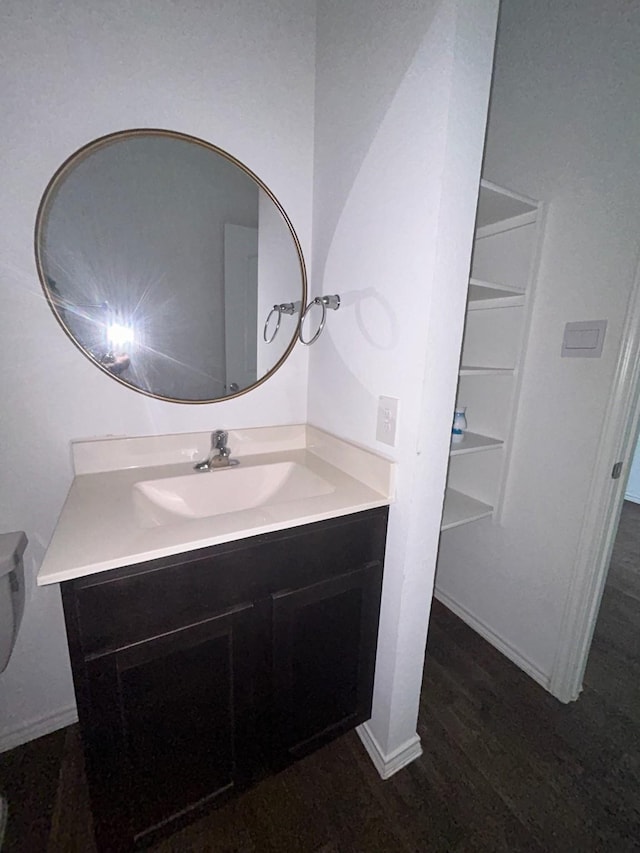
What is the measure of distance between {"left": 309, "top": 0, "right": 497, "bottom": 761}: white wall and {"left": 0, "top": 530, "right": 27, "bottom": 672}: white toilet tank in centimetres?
101

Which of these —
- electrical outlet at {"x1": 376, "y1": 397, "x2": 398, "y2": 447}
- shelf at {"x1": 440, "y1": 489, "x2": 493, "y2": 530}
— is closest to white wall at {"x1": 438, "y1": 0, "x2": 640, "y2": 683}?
shelf at {"x1": 440, "y1": 489, "x2": 493, "y2": 530}

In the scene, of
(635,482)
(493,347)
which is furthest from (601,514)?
(635,482)

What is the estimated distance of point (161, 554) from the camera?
748 mm

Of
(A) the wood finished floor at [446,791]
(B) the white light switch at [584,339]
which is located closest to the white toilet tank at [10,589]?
(A) the wood finished floor at [446,791]

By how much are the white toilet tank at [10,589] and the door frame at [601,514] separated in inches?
71.8

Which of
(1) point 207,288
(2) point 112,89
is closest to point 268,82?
(2) point 112,89

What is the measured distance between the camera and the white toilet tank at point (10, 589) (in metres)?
0.95

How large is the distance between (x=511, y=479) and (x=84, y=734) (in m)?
1.61

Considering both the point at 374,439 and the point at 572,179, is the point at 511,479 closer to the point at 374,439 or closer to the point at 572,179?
the point at 374,439

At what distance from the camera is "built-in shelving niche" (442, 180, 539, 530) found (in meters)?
1.45

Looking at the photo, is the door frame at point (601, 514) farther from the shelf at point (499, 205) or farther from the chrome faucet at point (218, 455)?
the chrome faucet at point (218, 455)

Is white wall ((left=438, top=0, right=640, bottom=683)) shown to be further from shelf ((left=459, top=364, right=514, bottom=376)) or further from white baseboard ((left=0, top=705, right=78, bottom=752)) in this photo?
white baseboard ((left=0, top=705, right=78, bottom=752))

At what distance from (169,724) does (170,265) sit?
4.09 ft

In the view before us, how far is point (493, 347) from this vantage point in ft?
5.33
